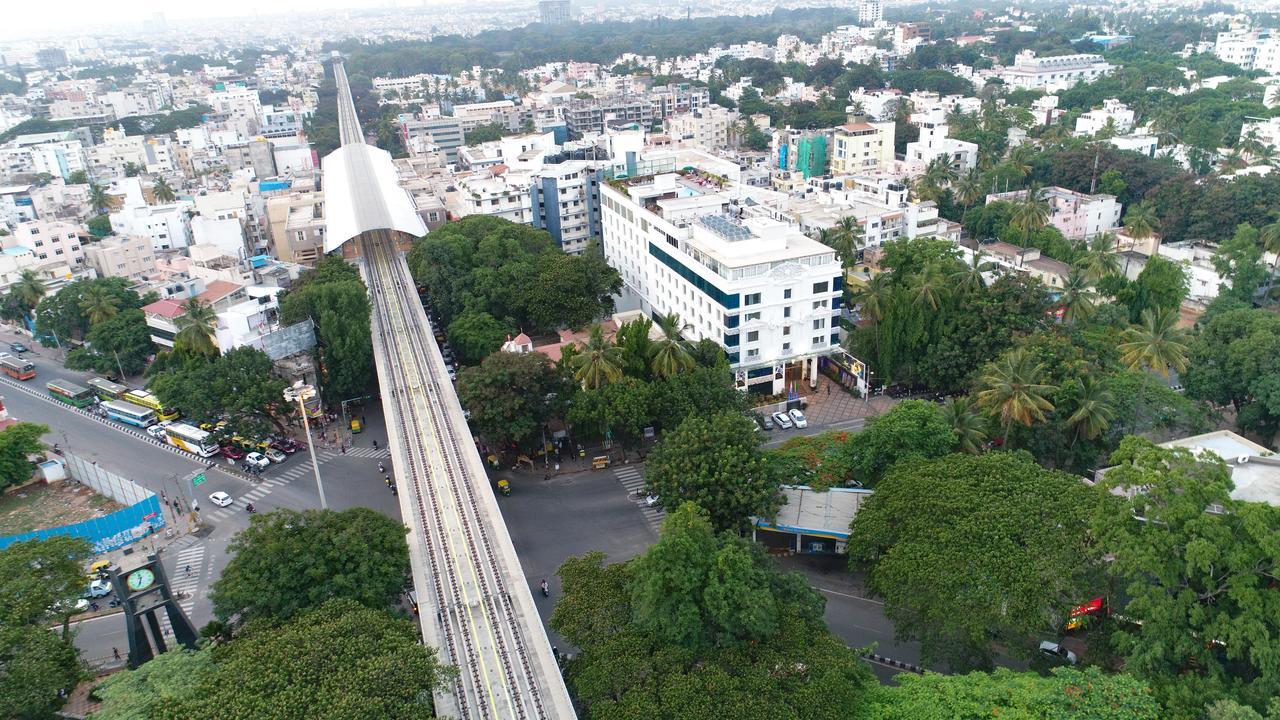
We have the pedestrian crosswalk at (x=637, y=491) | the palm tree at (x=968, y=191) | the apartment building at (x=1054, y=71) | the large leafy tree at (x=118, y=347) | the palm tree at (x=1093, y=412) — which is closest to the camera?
the palm tree at (x=1093, y=412)

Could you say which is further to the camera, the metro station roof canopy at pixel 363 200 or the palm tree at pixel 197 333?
the metro station roof canopy at pixel 363 200

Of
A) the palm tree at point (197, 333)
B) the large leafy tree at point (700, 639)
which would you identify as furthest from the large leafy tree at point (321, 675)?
the palm tree at point (197, 333)

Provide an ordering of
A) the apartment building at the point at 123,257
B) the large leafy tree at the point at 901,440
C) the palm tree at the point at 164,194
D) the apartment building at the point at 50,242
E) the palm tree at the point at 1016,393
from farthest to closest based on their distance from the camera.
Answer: the palm tree at the point at 164,194 → the apartment building at the point at 50,242 → the apartment building at the point at 123,257 → the palm tree at the point at 1016,393 → the large leafy tree at the point at 901,440

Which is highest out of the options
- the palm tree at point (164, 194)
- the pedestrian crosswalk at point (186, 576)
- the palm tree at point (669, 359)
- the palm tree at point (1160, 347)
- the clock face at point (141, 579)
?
the palm tree at point (164, 194)

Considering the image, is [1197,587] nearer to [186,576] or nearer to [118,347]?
[186,576]

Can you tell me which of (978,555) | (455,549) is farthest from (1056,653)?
(455,549)

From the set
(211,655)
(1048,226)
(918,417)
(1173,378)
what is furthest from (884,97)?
(211,655)

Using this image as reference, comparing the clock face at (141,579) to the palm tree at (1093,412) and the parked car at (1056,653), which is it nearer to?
the parked car at (1056,653)
